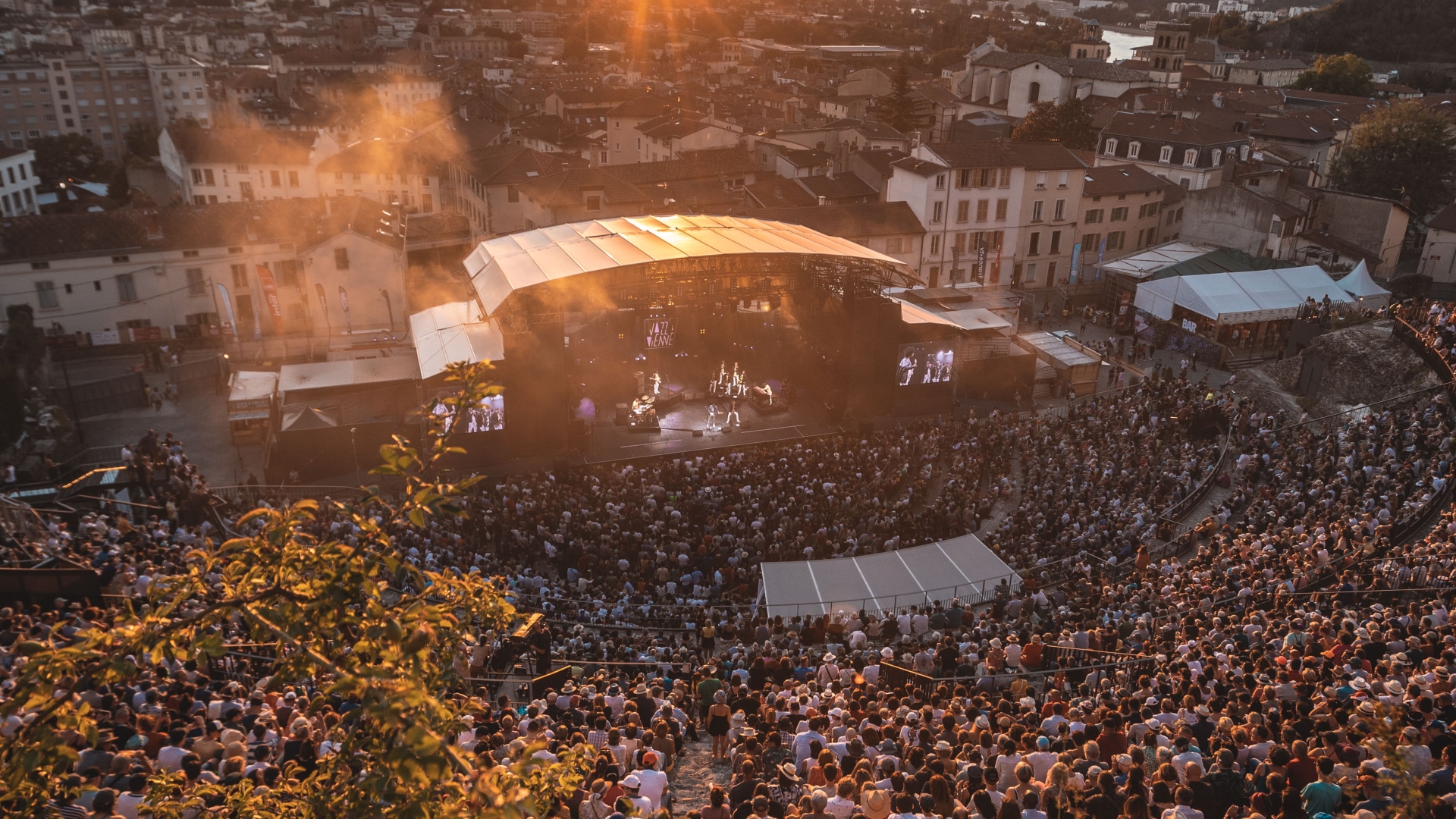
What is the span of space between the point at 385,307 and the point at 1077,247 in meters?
27.9

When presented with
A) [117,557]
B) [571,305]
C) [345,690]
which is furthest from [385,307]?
[345,690]

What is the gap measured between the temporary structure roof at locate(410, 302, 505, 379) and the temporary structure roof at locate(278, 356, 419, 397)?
519 mm

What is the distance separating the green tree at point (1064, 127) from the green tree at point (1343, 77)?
31.3m

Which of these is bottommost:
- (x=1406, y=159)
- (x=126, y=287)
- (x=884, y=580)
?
(x=126, y=287)

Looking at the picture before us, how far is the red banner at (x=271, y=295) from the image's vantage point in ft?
97.8

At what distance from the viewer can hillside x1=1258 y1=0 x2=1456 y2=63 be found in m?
85.1

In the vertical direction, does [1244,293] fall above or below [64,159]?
above

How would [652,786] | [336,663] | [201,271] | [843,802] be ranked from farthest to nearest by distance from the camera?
[201,271], [652,786], [843,802], [336,663]

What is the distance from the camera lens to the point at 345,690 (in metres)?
3.45

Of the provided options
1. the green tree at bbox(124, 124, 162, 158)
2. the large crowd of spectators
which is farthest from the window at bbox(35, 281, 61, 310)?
the green tree at bbox(124, 124, 162, 158)

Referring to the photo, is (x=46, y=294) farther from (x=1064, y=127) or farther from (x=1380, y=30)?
(x=1380, y=30)

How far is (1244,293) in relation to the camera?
30812 mm

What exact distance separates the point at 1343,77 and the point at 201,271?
79.5 m

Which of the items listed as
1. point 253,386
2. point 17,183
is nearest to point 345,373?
point 253,386
